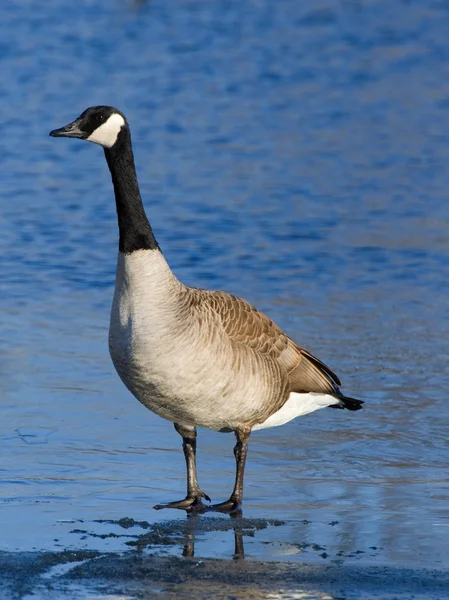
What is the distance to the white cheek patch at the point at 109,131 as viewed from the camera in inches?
238

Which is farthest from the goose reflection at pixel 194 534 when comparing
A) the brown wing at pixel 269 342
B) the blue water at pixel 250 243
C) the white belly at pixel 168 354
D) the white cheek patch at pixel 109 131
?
the white cheek patch at pixel 109 131

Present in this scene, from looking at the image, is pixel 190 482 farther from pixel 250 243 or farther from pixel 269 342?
pixel 250 243

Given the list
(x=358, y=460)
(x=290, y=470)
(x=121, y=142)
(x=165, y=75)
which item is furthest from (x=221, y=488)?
(x=165, y=75)

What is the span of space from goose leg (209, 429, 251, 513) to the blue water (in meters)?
0.09

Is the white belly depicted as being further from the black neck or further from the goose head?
the goose head

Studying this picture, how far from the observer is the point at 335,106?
18781 mm

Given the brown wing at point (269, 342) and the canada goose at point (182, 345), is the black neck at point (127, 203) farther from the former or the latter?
the brown wing at point (269, 342)

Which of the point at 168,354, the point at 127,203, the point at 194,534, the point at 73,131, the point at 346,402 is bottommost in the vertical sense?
the point at 194,534

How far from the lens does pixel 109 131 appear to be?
6.06m

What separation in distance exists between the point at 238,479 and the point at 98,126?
190cm

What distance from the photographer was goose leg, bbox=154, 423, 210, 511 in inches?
226

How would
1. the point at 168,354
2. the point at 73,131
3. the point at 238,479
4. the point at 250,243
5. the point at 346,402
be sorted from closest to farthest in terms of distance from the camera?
1. the point at 168,354
2. the point at 238,479
3. the point at 73,131
4. the point at 346,402
5. the point at 250,243

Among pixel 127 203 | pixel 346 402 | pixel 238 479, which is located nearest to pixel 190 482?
pixel 238 479

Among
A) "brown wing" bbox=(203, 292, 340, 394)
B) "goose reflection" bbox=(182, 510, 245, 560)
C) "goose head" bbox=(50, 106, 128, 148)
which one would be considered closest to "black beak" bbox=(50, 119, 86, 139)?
"goose head" bbox=(50, 106, 128, 148)
